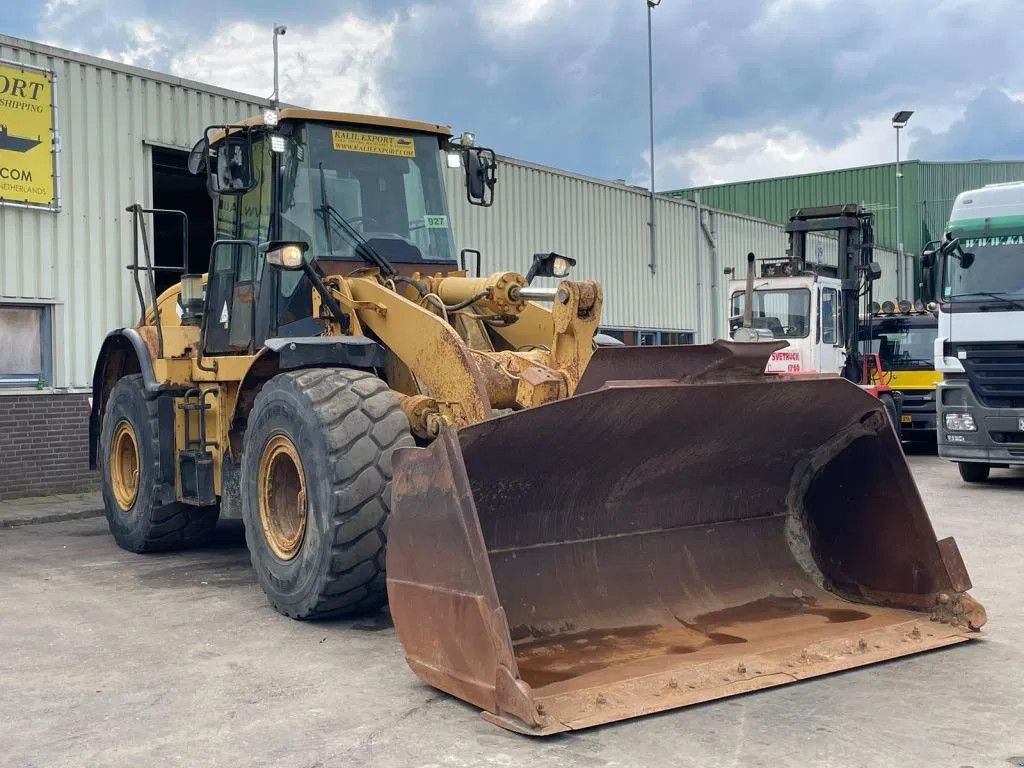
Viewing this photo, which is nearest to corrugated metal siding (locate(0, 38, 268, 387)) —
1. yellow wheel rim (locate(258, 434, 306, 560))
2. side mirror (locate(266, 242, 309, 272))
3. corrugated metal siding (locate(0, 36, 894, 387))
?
corrugated metal siding (locate(0, 36, 894, 387))

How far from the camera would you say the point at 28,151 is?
12.3 metres

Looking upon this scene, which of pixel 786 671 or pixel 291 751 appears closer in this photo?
pixel 291 751

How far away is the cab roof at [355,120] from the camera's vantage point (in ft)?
24.1

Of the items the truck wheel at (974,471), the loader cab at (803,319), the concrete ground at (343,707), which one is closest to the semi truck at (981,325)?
the truck wheel at (974,471)

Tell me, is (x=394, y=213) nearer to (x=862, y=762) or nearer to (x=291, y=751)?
(x=291, y=751)

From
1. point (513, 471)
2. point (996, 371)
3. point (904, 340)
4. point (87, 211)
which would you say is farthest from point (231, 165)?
point (904, 340)

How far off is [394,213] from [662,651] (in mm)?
3707

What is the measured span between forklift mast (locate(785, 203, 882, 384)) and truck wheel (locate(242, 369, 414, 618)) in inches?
500

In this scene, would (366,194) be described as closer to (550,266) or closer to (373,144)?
(373,144)

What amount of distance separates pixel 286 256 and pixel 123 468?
137 inches

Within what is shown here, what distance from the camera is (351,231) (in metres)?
7.40

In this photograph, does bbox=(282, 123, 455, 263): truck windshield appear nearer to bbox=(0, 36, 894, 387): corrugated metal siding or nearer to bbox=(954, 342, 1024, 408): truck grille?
bbox=(0, 36, 894, 387): corrugated metal siding

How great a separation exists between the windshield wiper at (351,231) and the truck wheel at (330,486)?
1.22 metres

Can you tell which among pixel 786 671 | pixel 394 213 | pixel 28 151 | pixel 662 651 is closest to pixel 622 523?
pixel 662 651
